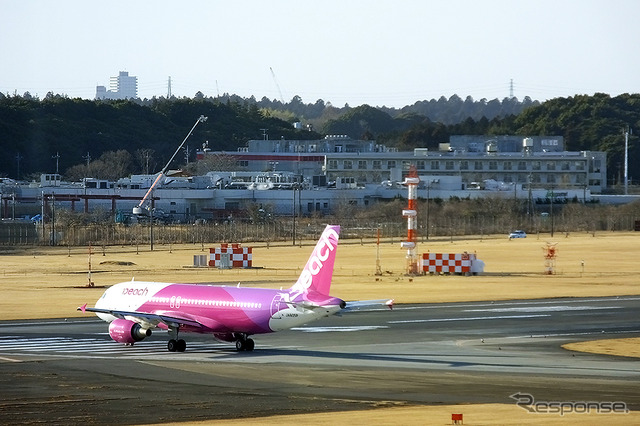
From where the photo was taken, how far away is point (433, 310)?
2766 inches

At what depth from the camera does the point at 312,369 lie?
4422 cm

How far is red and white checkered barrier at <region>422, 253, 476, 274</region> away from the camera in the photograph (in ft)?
319

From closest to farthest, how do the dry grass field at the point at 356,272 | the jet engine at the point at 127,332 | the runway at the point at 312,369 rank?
the runway at the point at 312,369 < the jet engine at the point at 127,332 < the dry grass field at the point at 356,272

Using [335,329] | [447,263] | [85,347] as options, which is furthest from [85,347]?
[447,263]

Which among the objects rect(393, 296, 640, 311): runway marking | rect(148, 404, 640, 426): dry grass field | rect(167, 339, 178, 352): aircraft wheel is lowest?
rect(393, 296, 640, 311): runway marking

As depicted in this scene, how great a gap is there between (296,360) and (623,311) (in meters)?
30.4

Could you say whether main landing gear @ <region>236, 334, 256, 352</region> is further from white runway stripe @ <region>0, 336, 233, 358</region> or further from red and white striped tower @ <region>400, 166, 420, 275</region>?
red and white striped tower @ <region>400, 166, 420, 275</region>

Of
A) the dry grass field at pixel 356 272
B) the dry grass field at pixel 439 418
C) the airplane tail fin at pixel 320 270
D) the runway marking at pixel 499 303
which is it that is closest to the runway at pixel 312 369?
the dry grass field at pixel 439 418

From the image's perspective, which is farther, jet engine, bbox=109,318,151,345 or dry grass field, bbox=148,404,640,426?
jet engine, bbox=109,318,151,345

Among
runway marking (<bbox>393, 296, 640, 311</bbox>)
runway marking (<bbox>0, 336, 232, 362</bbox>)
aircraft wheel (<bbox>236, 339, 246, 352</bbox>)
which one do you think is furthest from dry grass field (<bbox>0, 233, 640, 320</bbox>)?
aircraft wheel (<bbox>236, 339, 246, 352</bbox>)

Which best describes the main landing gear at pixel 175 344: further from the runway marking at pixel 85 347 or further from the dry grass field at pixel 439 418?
the dry grass field at pixel 439 418

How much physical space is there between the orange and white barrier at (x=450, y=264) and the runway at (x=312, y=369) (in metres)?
31.3

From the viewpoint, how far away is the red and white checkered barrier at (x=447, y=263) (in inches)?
3834

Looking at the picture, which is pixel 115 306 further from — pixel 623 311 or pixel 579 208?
pixel 579 208
